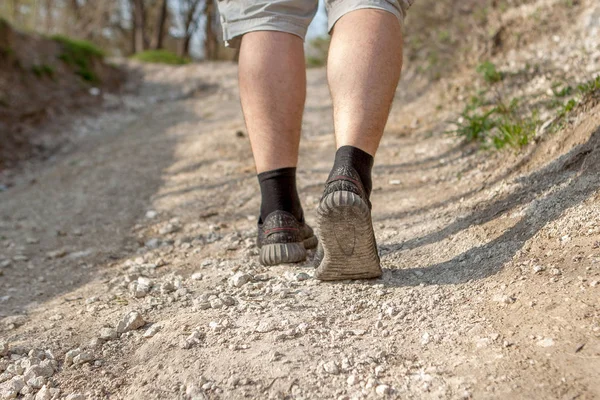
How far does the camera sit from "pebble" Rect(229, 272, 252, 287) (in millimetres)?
1698

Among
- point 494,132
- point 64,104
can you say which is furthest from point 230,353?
Result: point 64,104

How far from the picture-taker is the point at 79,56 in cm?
720

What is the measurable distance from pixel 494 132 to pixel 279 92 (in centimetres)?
154

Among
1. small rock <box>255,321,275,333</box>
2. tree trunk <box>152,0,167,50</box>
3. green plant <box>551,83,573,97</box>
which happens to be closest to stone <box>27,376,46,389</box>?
small rock <box>255,321,275,333</box>

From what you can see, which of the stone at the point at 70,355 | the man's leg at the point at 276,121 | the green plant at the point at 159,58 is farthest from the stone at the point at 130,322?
the green plant at the point at 159,58

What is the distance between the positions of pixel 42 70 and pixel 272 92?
206 inches

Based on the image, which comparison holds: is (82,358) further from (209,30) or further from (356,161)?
(209,30)

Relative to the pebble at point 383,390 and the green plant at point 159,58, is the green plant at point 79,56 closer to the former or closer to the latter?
the green plant at point 159,58

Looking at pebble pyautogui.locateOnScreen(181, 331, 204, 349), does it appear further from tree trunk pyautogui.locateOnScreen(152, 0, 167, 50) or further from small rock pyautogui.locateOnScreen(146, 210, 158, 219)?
tree trunk pyautogui.locateOnScreen(152, 0, 167, 50)

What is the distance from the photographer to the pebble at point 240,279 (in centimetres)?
170

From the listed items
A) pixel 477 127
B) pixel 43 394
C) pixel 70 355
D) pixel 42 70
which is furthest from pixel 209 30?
pixel 43 394

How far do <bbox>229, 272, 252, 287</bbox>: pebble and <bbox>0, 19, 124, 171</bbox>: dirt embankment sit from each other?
339 centimetres

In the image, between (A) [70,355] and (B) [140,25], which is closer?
(A) [70,355]

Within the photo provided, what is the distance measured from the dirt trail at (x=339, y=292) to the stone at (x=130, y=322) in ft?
0.09
